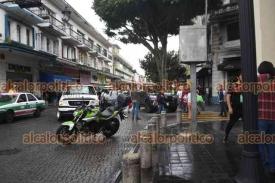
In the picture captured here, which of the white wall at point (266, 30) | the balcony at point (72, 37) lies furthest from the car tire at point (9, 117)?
the balcony at point (72, 37)

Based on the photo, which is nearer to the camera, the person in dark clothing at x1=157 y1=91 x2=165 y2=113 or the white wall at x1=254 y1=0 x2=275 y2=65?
the white wall at x1=254 y1=0 x2=275 y2=65

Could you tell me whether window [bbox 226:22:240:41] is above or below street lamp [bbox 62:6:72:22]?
below

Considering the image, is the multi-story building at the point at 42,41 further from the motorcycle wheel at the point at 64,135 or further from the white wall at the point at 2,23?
the motorcycle wheel at the point at 64,135

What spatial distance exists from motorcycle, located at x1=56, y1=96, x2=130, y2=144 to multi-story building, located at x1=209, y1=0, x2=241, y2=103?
19.4 metres

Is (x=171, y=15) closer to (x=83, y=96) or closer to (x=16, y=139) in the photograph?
(x=83, y=96)

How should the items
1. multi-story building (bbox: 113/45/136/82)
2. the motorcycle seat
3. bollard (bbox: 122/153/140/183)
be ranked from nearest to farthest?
bollard (bbox: 122/153/140/183) < the motorcycle seat < multi-story building (bbox: 113/45/136/82)

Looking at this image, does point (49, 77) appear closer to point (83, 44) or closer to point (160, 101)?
point (83, 44)

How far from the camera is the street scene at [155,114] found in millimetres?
5461

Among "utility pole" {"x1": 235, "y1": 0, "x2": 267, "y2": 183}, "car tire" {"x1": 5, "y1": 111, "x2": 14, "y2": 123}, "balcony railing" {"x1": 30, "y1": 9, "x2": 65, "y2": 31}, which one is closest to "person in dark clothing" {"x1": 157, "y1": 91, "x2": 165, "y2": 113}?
"car tire" {"x1": 5, "y1": 111, "x2": 14, "y2": 123}

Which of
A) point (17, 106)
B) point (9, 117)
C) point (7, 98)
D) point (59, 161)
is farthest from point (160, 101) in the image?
point (59, 161)

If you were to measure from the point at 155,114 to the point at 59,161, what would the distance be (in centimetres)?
540

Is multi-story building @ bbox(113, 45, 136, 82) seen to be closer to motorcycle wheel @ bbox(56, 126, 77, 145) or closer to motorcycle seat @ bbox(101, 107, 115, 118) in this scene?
motorcycle seat @ bbox(101, 107, 115, 118)

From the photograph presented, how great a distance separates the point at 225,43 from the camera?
3231cm

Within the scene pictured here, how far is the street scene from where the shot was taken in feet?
17.9
